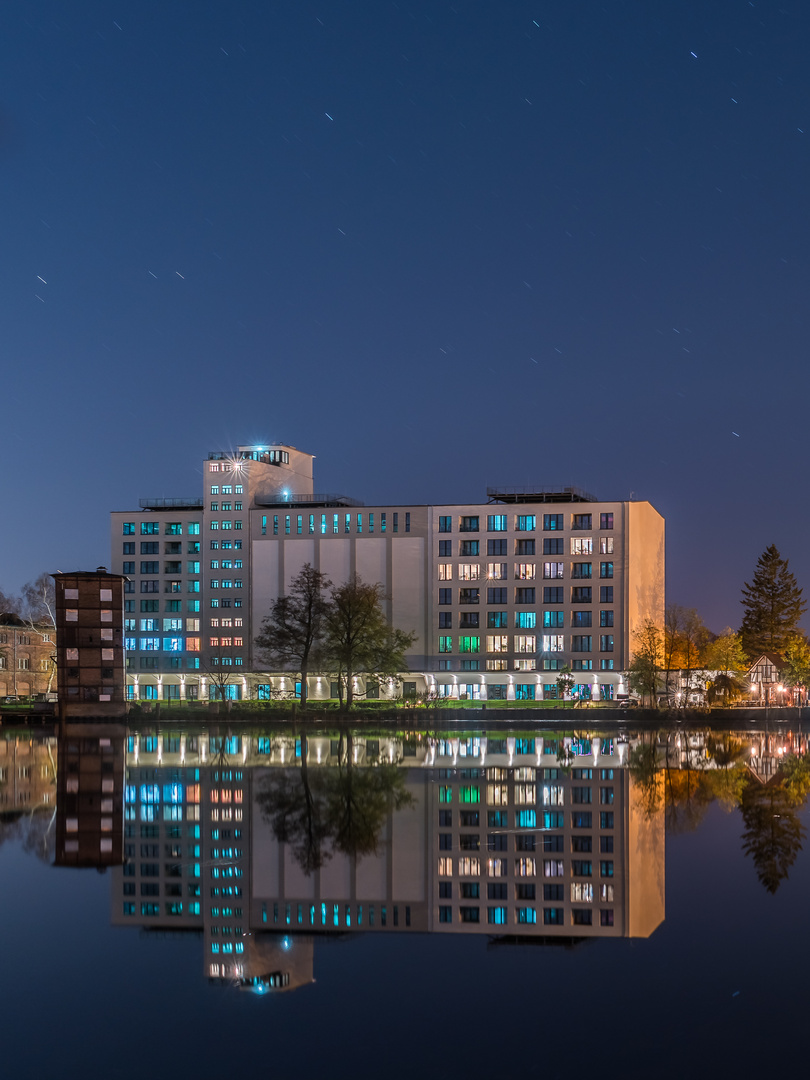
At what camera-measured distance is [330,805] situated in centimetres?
3000

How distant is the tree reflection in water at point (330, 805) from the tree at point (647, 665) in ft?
217

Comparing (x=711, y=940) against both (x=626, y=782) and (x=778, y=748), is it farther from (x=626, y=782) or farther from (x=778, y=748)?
(x=778, y=748)

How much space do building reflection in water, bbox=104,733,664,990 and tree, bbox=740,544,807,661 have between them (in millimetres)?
117900

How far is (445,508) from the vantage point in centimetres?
13512

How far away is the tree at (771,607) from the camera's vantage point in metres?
151

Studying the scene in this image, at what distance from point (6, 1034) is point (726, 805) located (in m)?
23.4

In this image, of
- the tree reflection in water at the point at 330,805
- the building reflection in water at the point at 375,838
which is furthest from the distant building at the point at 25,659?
the tree reflection in water at the point at 330,805

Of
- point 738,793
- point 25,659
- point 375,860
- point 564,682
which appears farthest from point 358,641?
point 375,860

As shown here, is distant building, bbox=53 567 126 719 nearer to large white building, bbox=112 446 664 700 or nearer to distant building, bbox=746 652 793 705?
large white building, bbox=112 446 664 700

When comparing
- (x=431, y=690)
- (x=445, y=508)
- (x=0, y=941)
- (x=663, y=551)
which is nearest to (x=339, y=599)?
(x=431, y=690)

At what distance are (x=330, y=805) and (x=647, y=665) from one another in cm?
8397

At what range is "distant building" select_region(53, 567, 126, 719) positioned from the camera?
307ft

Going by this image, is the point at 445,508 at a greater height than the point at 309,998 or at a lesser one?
greater

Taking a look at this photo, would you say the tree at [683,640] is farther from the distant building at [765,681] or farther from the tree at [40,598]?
the tree at [40,598]
